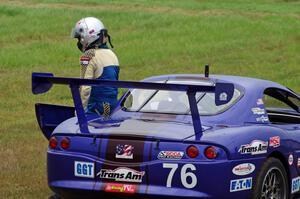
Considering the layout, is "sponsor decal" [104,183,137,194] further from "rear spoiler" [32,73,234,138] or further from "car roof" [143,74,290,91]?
"car roof" [143,74,290,91]

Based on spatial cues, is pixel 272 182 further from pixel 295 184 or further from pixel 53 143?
pixel 53 143

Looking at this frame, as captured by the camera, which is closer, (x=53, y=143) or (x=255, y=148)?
(x=255, y=148)

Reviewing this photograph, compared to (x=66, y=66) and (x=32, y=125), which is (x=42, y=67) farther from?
(x=32, y=125)

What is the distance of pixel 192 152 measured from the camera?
6.75 metres

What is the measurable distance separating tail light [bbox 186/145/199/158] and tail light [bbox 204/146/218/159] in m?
0.07

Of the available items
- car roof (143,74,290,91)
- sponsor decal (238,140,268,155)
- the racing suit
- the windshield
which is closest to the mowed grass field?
the racing suit

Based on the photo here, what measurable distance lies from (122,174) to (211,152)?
759 mm

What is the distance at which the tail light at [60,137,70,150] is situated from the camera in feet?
23.5

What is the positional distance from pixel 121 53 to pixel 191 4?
16.8 m

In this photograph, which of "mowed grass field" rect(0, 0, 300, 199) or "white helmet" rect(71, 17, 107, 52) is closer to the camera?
"white helmet" rect(71, 17, 107, 52)

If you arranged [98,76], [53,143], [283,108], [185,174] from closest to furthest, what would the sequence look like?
[185,174], [53,143], [98,76], [283,108]

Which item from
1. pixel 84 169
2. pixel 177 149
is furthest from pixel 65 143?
pixel 177 149

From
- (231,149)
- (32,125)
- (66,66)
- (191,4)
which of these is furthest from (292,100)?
(191,4)

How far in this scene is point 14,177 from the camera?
360 inches
